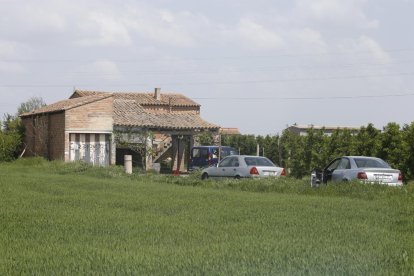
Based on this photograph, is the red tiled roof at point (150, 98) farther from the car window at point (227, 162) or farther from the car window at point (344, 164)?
the car window at point (344, 164)

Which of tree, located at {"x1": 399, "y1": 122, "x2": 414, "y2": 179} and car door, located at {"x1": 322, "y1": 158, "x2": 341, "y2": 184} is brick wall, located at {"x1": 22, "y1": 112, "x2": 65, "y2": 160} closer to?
tree, located at {"x1": 399, "y1": 122, "x2": 414, "y2": 179}

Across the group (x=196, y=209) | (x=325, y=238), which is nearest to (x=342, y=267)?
(x=325, y=238)

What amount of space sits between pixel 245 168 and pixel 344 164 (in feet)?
16.5

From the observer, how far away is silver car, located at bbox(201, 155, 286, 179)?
1019 inches

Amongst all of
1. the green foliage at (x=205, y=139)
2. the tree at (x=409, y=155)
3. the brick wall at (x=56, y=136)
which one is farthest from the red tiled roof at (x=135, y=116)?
the tree at (x=409, y=155)

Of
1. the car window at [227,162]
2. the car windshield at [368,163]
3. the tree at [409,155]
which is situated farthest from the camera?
the tree at [409,155]

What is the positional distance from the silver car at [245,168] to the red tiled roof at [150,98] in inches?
1175

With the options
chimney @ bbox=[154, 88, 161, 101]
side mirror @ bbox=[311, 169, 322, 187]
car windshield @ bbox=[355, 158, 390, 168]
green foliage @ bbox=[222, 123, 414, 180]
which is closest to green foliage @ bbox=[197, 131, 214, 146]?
green foliage @ bbox=[222, 123, 414, 180]

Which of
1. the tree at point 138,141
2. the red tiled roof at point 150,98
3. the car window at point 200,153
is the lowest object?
the car window at point 200,153

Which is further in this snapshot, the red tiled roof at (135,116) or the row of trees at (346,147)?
the red tiled roof at (135,116)

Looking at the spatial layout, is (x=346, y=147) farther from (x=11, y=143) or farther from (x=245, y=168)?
(x=11, y=143)

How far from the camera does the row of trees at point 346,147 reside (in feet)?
92.4

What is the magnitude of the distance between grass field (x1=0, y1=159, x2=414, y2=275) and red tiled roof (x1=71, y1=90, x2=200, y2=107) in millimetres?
39188

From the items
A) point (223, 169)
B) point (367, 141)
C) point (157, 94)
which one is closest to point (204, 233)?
point (223, 169)
